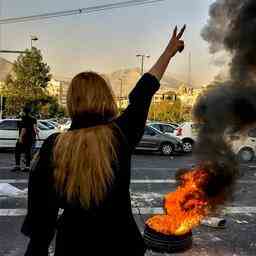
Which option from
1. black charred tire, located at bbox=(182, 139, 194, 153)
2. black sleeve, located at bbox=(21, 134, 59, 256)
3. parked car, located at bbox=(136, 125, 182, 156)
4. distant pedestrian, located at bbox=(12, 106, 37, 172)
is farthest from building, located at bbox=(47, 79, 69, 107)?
black charred tire, located at bbox=(182, 139, 194, 153)

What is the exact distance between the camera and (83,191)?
6.48 feet

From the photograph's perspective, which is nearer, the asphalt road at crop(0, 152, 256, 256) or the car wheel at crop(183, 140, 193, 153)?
the asphalt road at crop(0, 152, 256, 256)

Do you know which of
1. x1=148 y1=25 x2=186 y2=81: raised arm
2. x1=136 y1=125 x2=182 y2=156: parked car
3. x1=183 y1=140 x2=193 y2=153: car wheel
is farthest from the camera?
x1=183 y1=140 x2=193 y2=153: car wheel

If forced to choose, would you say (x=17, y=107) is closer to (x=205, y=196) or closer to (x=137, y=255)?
(x=205, y=196)

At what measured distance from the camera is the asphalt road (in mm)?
5635

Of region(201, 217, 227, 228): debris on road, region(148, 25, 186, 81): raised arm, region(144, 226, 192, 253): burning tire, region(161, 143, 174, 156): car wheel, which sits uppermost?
region(148, 25, 186, 81): raised arm

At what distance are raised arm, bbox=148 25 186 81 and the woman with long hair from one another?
0.42 m

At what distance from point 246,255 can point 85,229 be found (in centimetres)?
390

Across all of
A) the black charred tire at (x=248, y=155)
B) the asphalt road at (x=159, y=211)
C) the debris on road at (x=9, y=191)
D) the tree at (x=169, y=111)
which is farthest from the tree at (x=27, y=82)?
the debris on road at (x=9, y=191)

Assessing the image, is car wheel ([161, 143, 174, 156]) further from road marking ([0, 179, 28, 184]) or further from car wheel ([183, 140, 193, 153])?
road marking ([0, 179, 28, 184])

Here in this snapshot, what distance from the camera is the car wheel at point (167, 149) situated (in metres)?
18.5

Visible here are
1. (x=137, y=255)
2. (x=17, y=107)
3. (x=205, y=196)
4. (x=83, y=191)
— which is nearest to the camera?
(x=83, y=191)

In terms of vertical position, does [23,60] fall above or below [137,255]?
above

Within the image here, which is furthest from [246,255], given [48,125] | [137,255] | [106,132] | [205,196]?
[48,125]
